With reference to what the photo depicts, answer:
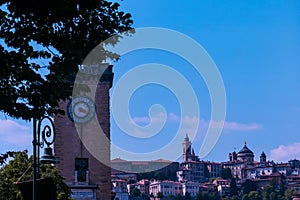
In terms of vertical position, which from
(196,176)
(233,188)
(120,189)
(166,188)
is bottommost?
(233,188)

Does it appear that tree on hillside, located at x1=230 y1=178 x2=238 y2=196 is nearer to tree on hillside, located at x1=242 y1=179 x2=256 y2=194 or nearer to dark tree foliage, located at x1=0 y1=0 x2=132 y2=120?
tree on hillside, located at x1=242 y1=179 x2=256 y2=194

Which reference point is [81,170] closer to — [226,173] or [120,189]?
[120,189]

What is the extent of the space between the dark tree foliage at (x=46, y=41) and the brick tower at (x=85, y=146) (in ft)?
64.8

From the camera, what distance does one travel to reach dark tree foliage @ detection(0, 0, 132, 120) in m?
9.06

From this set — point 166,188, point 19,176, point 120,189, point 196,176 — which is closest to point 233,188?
point 166,188

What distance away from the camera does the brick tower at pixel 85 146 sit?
29969 millimetres

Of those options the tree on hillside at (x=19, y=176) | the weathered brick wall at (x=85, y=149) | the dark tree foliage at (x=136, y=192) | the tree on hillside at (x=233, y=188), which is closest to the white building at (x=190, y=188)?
the tree on hillside at (x=233, y=188)

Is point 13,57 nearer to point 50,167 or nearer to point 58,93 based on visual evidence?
point 58,93

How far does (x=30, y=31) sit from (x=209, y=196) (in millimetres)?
158142

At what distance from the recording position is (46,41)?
9477 mm

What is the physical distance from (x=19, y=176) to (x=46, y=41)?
1327 cm

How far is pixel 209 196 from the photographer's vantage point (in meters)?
164

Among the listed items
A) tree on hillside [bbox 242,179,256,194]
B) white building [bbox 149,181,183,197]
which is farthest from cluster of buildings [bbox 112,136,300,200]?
tree on hillside [bbox 242,179,256,194]

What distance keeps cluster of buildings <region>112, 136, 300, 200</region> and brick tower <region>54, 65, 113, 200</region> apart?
115 metres
